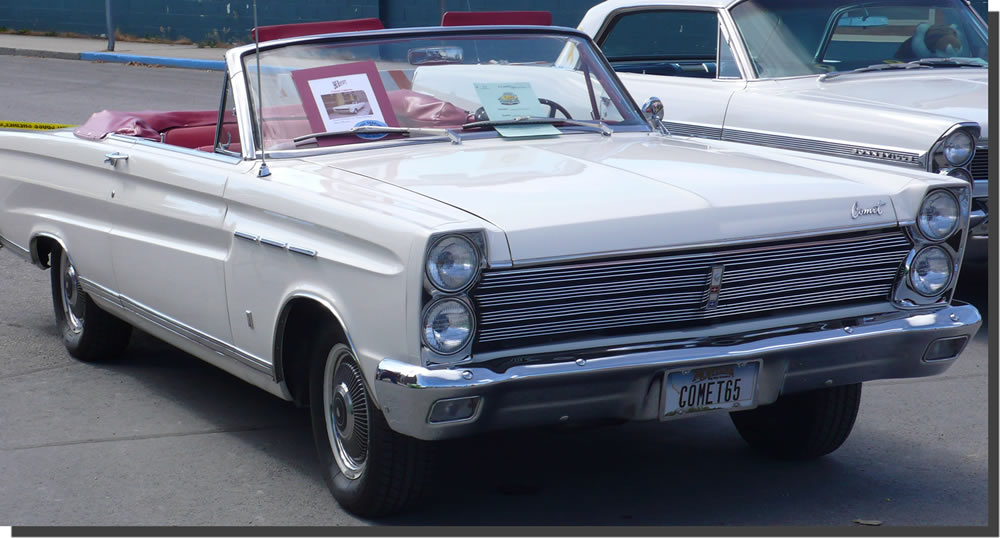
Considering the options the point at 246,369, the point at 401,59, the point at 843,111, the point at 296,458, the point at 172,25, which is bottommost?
the point at 172,25

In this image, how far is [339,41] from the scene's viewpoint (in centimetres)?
510

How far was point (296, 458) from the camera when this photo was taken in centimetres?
476

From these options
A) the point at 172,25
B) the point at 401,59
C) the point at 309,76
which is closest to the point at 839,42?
the point at 401,59

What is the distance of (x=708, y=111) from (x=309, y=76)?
310 cm

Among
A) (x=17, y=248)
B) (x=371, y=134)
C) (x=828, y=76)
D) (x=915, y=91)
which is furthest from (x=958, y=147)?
(x=17, y=248)

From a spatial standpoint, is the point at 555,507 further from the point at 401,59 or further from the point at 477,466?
the point at 401,59

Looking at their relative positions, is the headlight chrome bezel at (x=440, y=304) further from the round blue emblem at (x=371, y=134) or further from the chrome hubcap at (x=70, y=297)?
the chrome hubcap at (x=70, y=297)

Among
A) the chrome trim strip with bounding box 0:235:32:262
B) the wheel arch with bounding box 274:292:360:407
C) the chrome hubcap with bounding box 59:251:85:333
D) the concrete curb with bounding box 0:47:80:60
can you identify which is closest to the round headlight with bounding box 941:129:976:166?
the wheel arch with bounding box 274:292:360:407

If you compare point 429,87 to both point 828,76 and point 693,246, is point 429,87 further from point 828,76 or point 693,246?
point 828,76

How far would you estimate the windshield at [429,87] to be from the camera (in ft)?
15.9

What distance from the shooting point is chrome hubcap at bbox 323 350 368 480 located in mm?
4059

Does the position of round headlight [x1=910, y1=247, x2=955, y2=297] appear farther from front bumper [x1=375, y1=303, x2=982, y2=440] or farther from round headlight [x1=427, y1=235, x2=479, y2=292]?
round headlight [x1=427, y1=235, x2=479, y2=292]

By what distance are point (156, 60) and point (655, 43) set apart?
1452cm

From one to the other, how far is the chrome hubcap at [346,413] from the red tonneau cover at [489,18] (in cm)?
226
